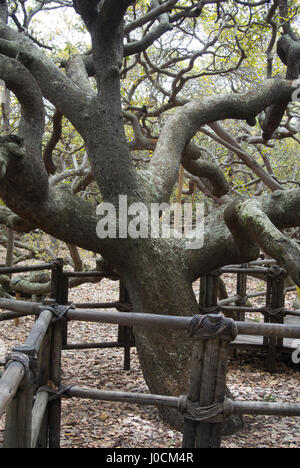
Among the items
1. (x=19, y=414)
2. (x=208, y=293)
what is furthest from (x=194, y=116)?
(x=19, y=414)

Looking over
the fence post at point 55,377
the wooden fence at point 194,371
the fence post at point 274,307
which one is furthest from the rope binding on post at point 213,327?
the fence post at point 274,307

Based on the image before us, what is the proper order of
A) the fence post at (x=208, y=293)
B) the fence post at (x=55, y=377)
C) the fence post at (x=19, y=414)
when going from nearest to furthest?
1. the fence post at (x=19, y=414)
2. the fence post at (x=55, y=377)
3. the fence post at (x=208, y=293)

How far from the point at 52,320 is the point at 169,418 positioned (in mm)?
→ 2081

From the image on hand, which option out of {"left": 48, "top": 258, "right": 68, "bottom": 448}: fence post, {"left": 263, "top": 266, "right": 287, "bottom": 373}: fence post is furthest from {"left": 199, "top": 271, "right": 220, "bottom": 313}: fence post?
{"left": 48, "top": 258, "right": 68, "bottom": 448}: fence post

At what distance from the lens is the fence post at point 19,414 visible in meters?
1.87

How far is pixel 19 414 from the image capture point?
1.89 meters

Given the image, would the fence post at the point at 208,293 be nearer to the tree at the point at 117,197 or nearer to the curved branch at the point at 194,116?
the tree at the point at 117,197

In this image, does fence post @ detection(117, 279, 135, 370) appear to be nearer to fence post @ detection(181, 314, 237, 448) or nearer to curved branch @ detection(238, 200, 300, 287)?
curved branch @ detection(238, 200, 300, 287)

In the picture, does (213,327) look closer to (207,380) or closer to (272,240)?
(207,380)

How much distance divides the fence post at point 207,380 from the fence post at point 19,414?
925 millimetres

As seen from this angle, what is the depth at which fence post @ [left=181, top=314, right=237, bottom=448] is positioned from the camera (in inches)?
95.4

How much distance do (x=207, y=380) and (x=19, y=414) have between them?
40.7 inches
